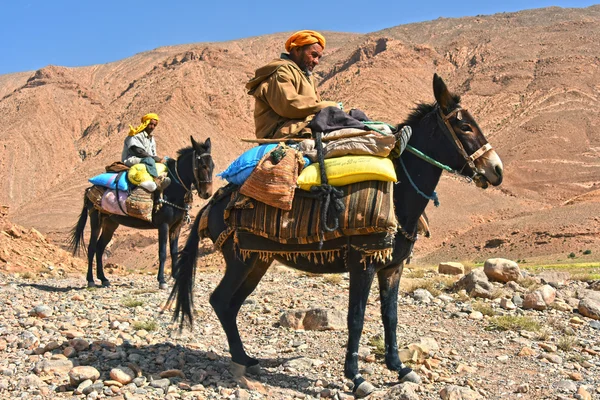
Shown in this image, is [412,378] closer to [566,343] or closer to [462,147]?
[462,147]

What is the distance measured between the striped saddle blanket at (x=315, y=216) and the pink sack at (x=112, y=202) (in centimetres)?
641

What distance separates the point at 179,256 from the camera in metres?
6.40

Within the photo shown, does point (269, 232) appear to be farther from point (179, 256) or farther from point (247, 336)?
point (247, 336)

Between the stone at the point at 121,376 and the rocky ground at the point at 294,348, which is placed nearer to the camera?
the stone at the point at 121,376

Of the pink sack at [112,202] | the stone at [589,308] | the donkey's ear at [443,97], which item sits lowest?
the stone at [589,308]

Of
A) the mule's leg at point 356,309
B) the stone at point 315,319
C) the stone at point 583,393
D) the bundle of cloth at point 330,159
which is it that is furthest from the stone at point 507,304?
the bundle of cloth at point 330,159

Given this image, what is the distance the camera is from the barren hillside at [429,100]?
3888cm

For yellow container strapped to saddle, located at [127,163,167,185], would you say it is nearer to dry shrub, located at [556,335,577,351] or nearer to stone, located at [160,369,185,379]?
stone, located at [160,369,185,379]

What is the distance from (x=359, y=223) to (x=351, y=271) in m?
0.48

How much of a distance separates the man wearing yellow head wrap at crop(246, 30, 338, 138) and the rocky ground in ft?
7.88

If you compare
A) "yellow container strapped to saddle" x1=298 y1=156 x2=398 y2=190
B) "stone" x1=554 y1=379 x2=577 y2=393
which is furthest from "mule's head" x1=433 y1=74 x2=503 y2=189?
"stone" x1=554 y1=379 x2=577 y2=393

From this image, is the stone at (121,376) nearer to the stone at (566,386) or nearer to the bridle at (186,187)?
the stone at (566,386)

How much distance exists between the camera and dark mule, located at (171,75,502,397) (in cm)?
541

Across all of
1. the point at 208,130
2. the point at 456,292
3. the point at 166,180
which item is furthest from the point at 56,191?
the point at 456,292
